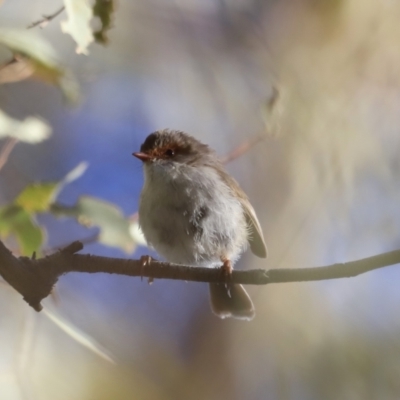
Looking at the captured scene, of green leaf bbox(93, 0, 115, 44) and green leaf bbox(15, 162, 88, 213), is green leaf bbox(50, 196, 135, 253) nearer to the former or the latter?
green leaf bbox(15, 162, 88, 213)

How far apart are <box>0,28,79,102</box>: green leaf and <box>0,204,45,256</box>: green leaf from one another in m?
0.33

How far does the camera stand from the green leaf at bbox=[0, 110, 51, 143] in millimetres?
1303

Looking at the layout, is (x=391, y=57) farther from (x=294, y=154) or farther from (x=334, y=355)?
(x=334, y=355)

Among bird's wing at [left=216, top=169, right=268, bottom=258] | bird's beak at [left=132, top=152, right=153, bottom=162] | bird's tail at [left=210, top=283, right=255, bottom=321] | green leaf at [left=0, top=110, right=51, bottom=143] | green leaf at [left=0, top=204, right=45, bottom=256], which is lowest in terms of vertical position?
bird's tail at [left=210, top=283, right=255, bottom=321]

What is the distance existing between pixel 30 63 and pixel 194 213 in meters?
0.65

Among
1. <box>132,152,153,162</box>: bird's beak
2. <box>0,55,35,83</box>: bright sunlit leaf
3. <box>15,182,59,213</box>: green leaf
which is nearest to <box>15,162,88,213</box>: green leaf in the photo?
<box>15,182,59,213</box>: green leaf

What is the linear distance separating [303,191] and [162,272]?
130 cm

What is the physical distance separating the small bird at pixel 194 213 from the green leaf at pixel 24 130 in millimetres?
431

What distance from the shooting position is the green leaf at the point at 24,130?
1.30m

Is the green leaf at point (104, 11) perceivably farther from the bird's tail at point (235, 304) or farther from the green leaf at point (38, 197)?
the bird's tail at point (235, 304)

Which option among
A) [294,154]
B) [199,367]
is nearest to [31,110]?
[294,154]

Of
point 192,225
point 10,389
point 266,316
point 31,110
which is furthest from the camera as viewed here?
point 31,110

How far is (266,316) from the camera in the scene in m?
2.38

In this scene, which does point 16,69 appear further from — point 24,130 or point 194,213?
point 194,213
